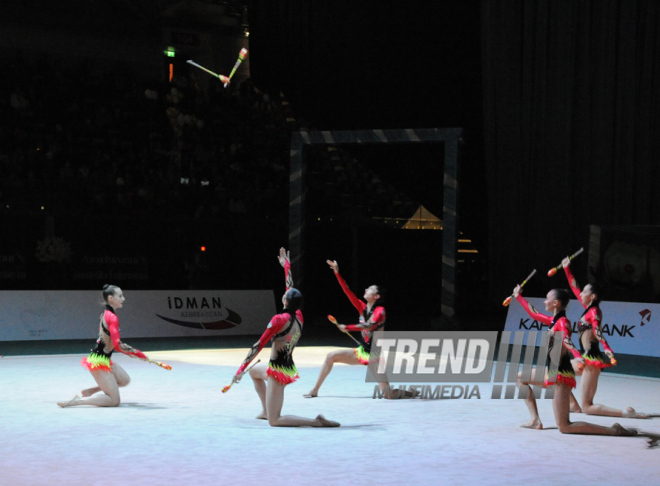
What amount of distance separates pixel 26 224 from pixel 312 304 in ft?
26.9

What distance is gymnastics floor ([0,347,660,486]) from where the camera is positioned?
277 inches

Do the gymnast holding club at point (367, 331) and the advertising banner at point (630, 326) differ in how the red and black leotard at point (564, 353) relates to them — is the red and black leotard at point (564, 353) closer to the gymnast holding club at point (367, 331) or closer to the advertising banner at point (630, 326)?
the gymnast holding club at point (367, 331)

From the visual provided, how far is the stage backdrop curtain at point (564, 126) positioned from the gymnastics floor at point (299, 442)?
32.4ft

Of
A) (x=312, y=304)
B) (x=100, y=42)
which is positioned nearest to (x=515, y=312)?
(x=312, y=304)

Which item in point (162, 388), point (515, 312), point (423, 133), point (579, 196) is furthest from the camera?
point (579, 196)

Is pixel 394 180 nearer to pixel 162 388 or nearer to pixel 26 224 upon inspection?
pixel 26 224

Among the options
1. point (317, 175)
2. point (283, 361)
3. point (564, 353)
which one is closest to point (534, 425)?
point (564, 353)

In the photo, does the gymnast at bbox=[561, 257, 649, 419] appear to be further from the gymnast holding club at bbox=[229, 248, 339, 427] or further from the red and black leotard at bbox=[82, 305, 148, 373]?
the red and black leotard at bbox=[82, 305, 148, 373]

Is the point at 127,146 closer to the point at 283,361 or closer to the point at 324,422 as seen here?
the point at 283,361

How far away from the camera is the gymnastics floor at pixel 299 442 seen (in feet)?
23.1

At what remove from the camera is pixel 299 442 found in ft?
27.5

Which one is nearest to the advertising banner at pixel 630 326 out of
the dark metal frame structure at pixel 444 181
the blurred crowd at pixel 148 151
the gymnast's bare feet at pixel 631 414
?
the dark metal frame structure at pixel 444 181

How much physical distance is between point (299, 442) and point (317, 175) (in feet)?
64.8

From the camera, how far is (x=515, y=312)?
18.3 m
